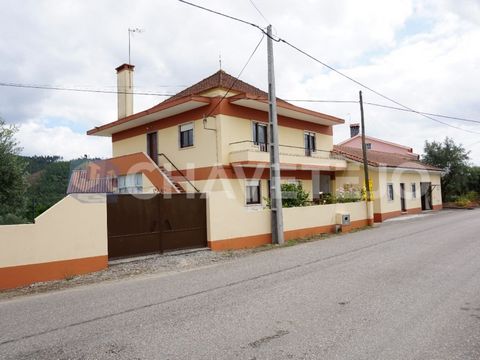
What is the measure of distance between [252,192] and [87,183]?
10.4 meters

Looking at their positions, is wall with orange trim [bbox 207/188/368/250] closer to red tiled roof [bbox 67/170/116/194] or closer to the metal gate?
the metal gate

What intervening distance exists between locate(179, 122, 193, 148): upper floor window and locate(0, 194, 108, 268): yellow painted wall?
345 inches

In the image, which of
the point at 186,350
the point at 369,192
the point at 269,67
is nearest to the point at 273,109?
the point at 269,67

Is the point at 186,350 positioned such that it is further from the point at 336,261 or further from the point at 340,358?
the point at 336,261

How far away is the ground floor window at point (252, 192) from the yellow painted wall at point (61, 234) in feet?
29.5

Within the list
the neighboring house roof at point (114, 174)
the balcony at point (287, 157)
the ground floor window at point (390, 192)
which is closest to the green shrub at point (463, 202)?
the ground floor window at point (390, 192)

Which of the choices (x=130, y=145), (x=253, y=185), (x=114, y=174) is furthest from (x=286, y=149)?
(x=114, y=174)

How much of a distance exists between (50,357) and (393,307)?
14.9 feet

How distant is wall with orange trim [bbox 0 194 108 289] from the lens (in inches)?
314

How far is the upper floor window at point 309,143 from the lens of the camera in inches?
838

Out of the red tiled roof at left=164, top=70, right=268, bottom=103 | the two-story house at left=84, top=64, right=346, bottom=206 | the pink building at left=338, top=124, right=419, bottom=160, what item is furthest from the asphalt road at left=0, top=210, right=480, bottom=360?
the pink building at left=338, top=124, right=419, bottom=160

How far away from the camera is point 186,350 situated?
4266mm

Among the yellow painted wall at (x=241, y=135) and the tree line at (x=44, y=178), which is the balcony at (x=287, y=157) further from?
the tree line at (x=44, y=178)

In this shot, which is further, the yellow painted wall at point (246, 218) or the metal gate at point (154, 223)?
the yellow painted wall at point (246, 218)
